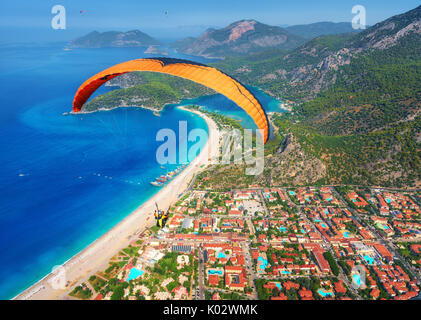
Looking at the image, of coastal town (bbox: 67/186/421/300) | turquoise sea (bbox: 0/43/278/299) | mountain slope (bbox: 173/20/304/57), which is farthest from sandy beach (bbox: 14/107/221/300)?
mountain slope (bbox: 173/20/304/57)

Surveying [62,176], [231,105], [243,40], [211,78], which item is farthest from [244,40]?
[211,78]

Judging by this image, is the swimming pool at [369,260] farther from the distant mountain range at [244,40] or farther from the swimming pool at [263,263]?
the distant mountain range at [244,40]

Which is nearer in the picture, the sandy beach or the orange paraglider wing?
the orange paraglider wing

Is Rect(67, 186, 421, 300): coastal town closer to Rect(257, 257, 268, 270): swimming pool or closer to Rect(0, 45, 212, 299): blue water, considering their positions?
Rect(257, 257, 268, 270): swimming pool

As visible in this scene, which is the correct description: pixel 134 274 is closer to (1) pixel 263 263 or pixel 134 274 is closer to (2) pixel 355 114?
(1) pixel 263 263

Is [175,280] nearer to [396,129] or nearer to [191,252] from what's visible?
[191,252]

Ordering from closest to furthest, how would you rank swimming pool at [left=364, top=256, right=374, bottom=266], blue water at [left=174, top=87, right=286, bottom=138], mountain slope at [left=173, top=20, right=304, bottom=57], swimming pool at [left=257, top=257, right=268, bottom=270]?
swimming pool at [left=257, top=257, right=268, bottom=270], swimming pool at [left=364, top=256, right=374, bottom=266], blue water at [left=174, top=87, right=286, bottom=138], mountain slope at [left=173, top=20, right=304, bottom=57]
